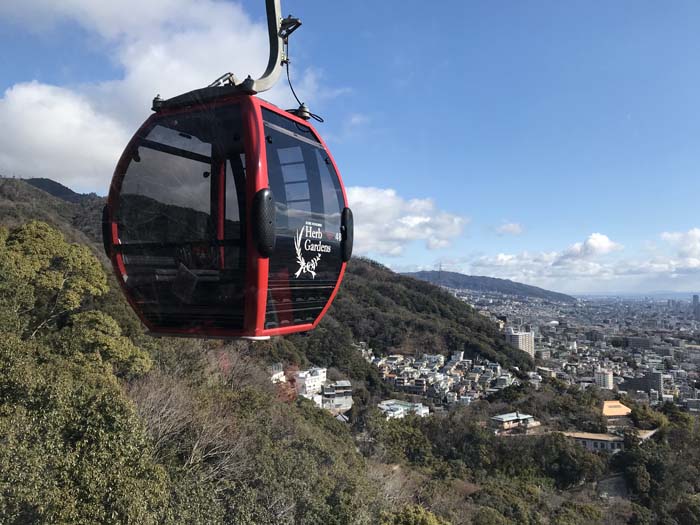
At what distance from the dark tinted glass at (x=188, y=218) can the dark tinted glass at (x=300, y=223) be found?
0.15m

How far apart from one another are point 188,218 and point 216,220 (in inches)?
5.0

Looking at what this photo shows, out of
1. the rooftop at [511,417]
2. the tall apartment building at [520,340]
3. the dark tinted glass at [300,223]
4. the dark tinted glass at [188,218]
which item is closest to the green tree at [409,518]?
the dark tinted glass at [300,223]

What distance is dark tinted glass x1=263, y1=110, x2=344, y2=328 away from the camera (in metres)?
2.01

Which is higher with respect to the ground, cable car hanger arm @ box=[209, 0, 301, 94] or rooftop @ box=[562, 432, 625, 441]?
cable car hanger arm @ box=[209, 0, 301, 94]

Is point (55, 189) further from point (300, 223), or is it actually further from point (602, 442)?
point (300, 223)

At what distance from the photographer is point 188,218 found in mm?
1979

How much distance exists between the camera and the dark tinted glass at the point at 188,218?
193 centimetres

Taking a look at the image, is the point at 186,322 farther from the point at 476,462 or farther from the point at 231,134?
the point at 476,462

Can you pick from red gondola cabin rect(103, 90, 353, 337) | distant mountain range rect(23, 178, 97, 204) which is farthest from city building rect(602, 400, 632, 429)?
distant mountain range rect(23, 178, 97, 204)

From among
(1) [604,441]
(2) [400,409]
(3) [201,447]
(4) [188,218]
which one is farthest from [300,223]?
(2) [400,409]

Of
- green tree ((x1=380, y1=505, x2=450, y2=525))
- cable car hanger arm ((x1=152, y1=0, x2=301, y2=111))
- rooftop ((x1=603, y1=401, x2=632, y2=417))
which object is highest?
cable car hanger arm ((x1=152, y1=0, x2=301, y2=111))

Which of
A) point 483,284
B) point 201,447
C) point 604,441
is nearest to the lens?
point 201,447

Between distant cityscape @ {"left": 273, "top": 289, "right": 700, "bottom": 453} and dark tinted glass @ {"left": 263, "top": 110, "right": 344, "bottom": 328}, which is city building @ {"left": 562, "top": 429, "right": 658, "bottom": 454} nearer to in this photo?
distant cityscape @ {"left": 273, "top": 289, "right": 700, "bottom": 453}

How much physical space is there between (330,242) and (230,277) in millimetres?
599
